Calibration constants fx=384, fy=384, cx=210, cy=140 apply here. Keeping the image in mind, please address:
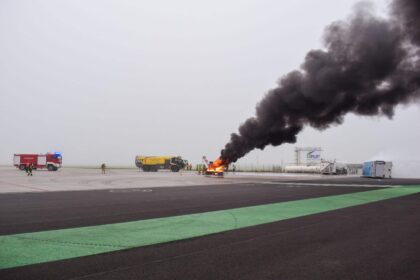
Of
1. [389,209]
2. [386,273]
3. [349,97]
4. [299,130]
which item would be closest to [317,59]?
[349,97]

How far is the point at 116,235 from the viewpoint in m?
9.58

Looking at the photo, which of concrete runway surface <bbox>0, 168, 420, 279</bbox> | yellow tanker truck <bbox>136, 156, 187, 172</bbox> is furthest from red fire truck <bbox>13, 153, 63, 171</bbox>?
concrete runway surface <bbox>0, 168, 420, 279</bbox>

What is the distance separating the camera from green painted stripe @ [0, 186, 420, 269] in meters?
7.61

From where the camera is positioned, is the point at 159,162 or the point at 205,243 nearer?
the point at 205,243

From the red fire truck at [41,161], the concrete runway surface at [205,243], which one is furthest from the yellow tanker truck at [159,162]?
the concrete runway surface at [205,243]

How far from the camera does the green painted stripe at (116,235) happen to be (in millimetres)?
7609

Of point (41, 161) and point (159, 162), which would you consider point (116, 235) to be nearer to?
point (41, 161)

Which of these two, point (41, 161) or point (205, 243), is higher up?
point (41, 161)

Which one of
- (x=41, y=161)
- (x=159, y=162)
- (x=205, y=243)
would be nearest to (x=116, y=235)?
(x=205, y=243)

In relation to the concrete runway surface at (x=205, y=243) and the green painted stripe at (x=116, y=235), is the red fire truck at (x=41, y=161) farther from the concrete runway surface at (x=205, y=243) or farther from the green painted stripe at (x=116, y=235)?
the green painted stripe at (x=116, y=235)

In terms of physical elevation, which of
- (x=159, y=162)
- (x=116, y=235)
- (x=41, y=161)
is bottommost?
(x=116, y=235)

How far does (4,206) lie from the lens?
597 inches

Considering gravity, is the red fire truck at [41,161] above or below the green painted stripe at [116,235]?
above

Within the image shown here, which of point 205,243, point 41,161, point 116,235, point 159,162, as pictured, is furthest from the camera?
point 159,162
